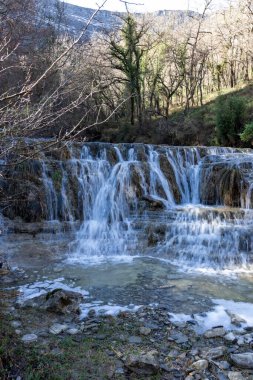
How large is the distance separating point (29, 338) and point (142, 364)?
4.70 feet

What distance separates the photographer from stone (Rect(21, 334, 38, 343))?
4.06 m

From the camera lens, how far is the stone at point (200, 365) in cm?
358

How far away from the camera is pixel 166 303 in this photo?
5.35 m

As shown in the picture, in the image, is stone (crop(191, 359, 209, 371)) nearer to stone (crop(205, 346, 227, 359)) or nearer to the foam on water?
stone (crop(205, 346, 227, 359))

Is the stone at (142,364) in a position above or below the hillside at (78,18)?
below

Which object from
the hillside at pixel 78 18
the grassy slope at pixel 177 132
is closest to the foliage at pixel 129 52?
the hillside at pixel 78 18

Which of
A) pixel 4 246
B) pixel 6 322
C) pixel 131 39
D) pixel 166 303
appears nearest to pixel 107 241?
pixel 4 246

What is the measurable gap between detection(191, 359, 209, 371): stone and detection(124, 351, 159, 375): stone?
0.39m

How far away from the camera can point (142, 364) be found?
141 inches

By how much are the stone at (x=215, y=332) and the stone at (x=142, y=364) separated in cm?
Answer: 94

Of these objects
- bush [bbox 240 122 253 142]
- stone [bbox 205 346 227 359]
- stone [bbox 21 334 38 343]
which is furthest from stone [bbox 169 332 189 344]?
bush [bbox 240 122 253 142]

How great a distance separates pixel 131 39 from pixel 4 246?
1889 cm

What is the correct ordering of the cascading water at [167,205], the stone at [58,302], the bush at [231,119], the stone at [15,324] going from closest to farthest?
the stone at [15,324], the stone at [58,302], the cascading water at [167,205], the bush at [231,119]

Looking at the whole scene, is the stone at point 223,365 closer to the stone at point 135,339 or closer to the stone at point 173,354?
the stone at point 173,354
